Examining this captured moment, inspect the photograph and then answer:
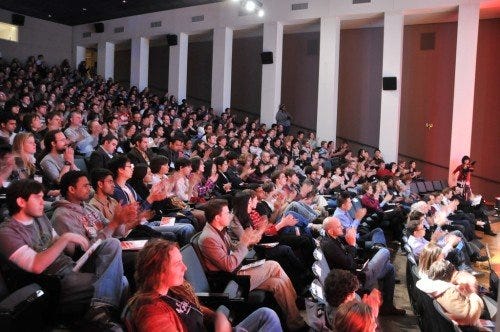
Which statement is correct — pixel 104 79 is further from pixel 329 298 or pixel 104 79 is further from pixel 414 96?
pixel 329 298

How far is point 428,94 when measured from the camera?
39.0 ft

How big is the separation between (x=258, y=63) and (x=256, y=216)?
1034 cm

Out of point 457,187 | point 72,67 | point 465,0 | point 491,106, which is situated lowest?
point 457,187

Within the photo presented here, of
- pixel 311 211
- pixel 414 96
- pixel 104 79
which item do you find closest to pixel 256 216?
pixel 311 211

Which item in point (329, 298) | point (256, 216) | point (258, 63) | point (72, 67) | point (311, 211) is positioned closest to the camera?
point (329, 298)

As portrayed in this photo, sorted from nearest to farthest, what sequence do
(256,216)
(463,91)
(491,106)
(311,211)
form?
(256,216) → (311,211) → (463,91) → (491,106)

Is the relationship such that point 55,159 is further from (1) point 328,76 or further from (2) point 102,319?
(1) point 328,76

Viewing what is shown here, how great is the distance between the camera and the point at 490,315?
306 cm

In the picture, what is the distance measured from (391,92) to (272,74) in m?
2.95

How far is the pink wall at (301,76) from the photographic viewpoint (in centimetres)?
1317

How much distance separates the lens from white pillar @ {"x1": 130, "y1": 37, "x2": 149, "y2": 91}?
45.9 feet

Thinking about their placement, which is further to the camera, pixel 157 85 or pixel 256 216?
pixel 157 85

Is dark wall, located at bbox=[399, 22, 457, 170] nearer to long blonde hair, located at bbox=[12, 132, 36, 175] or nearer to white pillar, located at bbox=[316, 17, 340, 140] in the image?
white pillar, located at bbox=[316, 17, 340, 140]

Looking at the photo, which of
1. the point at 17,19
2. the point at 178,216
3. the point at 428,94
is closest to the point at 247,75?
the point at 428,94
